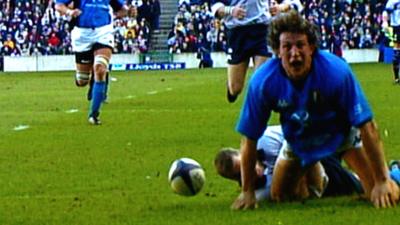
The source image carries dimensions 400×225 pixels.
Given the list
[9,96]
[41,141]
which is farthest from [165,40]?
[41,141]

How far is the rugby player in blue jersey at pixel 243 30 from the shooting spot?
51.8 feet

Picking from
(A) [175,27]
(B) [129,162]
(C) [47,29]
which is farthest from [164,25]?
(B) [129,162]

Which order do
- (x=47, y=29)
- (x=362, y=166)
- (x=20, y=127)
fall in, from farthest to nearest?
(x=47, y=29)
(x=20, y=127)
(x=362, y=166)

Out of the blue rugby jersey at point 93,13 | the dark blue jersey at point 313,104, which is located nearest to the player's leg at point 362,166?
the dark blue jersey at point 313,104

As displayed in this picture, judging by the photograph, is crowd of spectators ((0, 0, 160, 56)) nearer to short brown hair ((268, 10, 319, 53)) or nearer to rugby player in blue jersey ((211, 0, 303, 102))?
rugby player in blue jersey ((211, 0, 303, 102))

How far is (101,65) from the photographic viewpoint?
60.4ft

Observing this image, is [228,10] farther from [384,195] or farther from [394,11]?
[394,11]

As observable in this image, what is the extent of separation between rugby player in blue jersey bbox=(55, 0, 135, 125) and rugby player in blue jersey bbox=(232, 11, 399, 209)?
9.76 m

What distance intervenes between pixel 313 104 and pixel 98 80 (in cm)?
995

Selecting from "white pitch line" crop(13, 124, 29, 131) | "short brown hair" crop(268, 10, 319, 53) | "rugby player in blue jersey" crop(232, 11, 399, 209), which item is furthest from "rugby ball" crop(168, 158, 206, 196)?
"white pitch line" crop(13, 124, 29, 131)

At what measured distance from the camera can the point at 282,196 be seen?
30.8 ft

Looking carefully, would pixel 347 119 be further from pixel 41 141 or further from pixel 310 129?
pixel 41 141

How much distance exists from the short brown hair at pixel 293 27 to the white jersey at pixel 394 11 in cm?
2302

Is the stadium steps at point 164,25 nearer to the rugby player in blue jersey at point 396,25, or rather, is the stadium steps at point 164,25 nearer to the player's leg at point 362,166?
the rugby player in blue jersey at point 396,25
